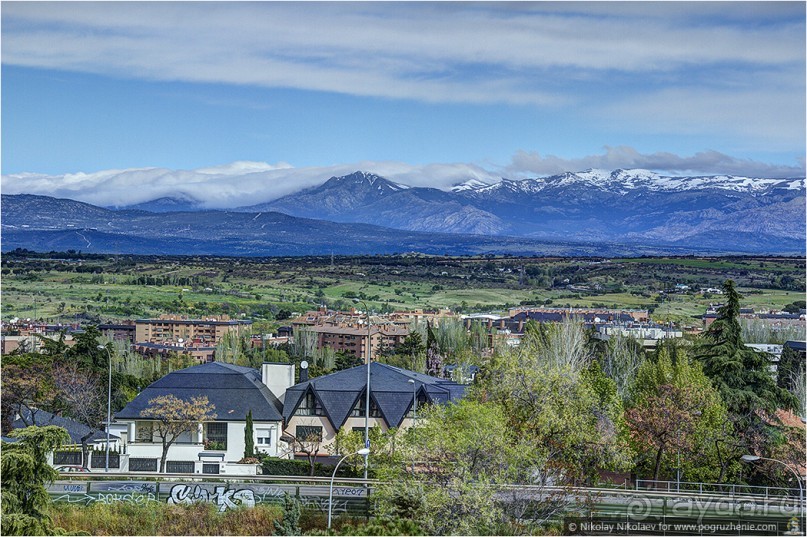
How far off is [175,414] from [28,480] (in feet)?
82.9

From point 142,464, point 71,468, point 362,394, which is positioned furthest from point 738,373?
point 71,468

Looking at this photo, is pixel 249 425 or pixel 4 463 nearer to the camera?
pixel 4 463

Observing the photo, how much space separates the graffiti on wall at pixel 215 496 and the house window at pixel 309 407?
1555 centimetres

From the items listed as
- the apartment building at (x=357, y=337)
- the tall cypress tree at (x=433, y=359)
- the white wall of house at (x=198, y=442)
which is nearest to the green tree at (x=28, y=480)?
the white wall of house at (x=198, y=442)

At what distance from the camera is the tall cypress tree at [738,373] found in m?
56.9

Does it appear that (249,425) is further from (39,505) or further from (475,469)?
(39,505)

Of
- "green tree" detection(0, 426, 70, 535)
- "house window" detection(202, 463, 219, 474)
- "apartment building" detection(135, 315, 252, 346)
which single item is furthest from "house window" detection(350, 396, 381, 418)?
"apartment building" detection(135, 315, 252, 346)

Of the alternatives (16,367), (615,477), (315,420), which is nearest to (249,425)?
(315,420)

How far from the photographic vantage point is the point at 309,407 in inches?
2461

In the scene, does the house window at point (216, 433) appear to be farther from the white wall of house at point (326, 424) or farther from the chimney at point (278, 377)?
the chimney at point (278, 377)

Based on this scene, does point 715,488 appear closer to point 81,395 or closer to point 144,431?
point 144,431

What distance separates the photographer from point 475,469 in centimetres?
4041

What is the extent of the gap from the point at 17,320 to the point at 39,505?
468 feet

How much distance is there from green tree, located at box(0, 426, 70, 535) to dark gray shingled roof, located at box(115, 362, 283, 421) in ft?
84.8
